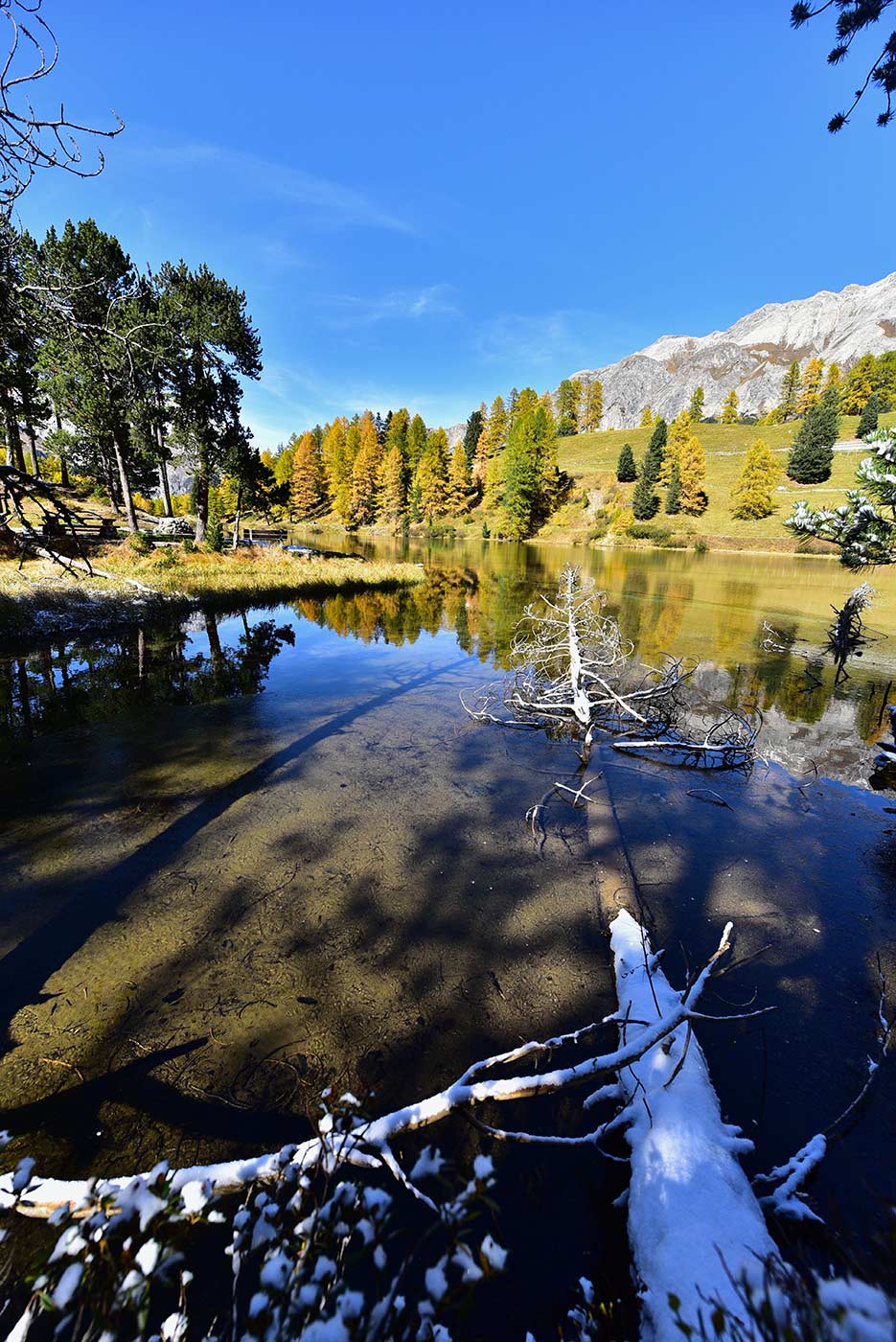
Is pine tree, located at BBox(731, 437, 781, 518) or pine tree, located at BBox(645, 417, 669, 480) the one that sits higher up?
pine tree, located at BBox(645, 417, 669, 480)

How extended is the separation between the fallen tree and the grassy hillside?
149 ft

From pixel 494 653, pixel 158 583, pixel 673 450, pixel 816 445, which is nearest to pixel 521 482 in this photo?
pixel 673 450

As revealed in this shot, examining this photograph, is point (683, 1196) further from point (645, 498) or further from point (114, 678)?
point (645, 498)

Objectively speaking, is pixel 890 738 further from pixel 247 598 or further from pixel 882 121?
pixel 247 598

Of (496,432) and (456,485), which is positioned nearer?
(456,485)

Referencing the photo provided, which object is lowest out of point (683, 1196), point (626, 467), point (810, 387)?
point (683, 1196)

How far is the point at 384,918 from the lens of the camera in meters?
4.58

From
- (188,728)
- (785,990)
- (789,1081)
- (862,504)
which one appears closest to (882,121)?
(862,504)

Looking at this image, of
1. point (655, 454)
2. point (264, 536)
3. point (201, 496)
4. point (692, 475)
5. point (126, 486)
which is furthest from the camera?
point (655, 454)

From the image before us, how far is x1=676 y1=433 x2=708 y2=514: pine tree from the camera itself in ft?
198

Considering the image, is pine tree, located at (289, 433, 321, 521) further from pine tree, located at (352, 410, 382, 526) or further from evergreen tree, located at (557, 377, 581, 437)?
evergreen tree, located at (557, 377, 581, 437)

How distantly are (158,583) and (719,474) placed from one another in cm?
7539

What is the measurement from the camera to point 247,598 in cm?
2133

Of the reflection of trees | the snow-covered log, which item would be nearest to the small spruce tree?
the reflection of trees
